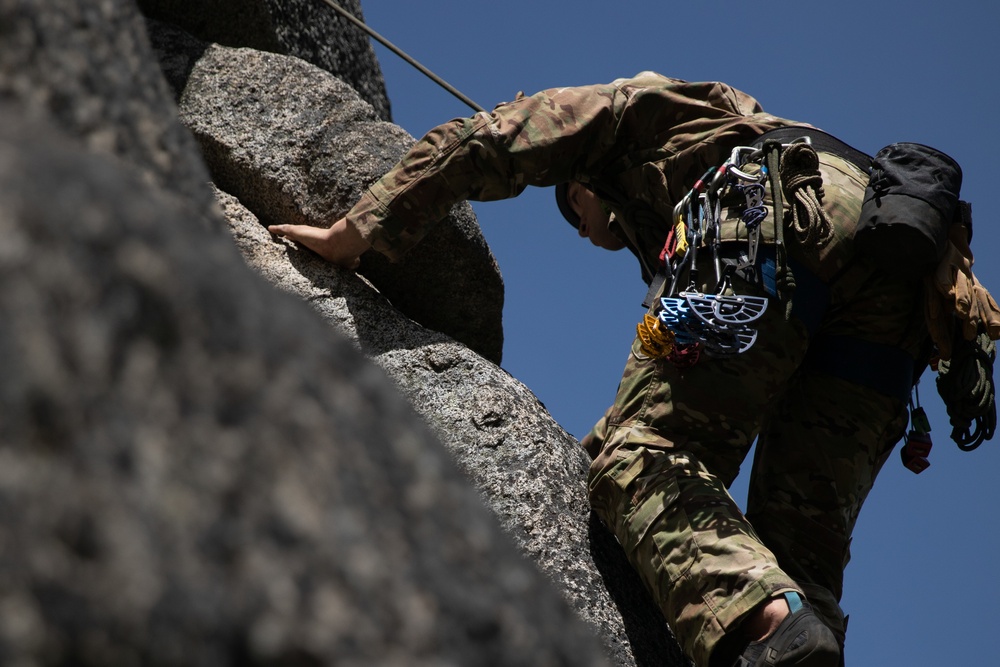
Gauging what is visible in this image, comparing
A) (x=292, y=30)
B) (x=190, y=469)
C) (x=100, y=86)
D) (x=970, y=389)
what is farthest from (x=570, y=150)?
(x=190, y=469)

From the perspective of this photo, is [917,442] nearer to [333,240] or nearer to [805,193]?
[805,193]

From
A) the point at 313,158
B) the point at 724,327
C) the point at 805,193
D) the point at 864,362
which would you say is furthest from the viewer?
the point at 313,158

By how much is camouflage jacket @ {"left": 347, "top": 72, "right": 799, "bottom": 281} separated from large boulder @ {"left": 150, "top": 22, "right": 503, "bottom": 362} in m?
0.44

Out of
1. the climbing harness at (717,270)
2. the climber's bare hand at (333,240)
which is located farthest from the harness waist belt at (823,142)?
the climber's bare hand at (333,240)

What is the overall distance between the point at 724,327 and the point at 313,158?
1.98 metres

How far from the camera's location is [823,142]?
380 cm

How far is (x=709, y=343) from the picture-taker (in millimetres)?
3262

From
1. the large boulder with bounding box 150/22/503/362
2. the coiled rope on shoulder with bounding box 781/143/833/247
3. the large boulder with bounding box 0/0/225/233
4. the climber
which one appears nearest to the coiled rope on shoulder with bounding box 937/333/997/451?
the climber

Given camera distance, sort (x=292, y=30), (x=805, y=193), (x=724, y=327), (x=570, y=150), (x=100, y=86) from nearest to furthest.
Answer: (x=100, y=86)
(x=724, y=327)
(x=805, y=193)
(x=570, y=150)
(x=292, y=30)

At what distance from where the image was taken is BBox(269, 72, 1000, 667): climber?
3.12 meters

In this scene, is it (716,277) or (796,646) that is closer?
(796,646)

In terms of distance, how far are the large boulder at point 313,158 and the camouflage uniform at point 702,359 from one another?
1.51ft

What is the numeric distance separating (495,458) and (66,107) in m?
2.60

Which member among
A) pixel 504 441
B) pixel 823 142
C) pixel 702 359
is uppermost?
pixel 823 142
